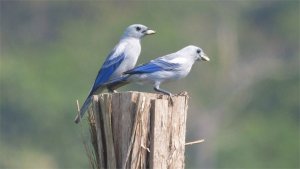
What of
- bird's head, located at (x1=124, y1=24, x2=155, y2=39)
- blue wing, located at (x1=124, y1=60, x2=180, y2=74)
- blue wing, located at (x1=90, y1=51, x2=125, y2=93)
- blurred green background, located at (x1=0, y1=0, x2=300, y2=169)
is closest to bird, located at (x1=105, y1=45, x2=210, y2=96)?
blue wing, located at (x1=124, y1=60, x2=180, y2=74)

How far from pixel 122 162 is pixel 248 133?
105 ft

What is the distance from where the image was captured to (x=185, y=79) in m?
41.0

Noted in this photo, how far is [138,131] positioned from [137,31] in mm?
3254

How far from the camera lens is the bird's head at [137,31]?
534 inches

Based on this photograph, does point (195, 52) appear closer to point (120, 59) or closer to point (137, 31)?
point (120, 59)

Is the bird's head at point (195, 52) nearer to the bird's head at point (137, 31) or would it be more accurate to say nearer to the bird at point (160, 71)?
the bird at point (160, 71)

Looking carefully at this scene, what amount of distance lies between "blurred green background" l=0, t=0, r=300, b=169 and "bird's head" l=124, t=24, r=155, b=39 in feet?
69.0

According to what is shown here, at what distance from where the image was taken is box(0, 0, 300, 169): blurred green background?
39375mm

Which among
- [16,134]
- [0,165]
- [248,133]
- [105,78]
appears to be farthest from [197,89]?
[105,78]

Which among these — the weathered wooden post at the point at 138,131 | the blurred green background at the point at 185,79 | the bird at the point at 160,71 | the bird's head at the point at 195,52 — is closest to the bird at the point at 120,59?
the bird at the point at 160,71

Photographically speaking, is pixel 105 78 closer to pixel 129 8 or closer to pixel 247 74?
pixel 247 74

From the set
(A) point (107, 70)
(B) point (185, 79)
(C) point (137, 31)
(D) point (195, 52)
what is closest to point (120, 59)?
(A) point (107, 70)

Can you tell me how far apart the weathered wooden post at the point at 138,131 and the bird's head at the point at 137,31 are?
288cm

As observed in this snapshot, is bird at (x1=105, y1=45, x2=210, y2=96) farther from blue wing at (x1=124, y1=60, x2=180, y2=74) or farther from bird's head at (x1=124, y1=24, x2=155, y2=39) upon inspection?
bird's head at (x1=124, y1=24, x2=155, y2=39)
